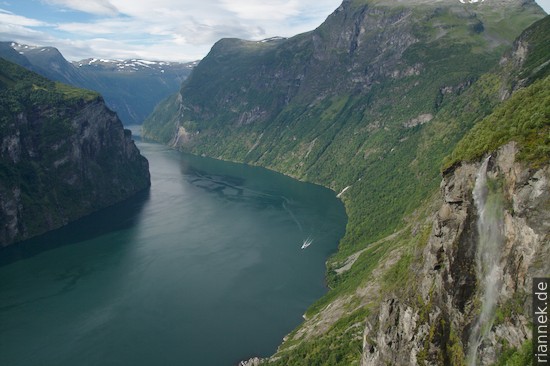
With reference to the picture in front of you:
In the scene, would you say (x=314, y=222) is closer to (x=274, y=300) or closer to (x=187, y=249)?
(x=187, y=249)

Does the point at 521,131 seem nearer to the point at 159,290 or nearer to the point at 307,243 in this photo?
the point at 159,290

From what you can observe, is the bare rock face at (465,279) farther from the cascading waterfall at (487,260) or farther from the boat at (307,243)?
the boat at (307,243)

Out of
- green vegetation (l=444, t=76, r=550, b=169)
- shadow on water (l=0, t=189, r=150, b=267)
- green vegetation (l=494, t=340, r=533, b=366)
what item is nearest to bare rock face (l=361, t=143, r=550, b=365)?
green vegetation (l=494, t=340, r=533, b=366)

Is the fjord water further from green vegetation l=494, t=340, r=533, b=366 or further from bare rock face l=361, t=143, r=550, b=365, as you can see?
green vegetation l=494, t=340, r=533, b=366

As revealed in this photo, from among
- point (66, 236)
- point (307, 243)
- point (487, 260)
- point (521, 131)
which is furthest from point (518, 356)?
point (66, 236)

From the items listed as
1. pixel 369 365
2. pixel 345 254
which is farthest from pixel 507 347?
pixel 345 254

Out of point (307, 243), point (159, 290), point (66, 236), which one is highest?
point (307, 243)
